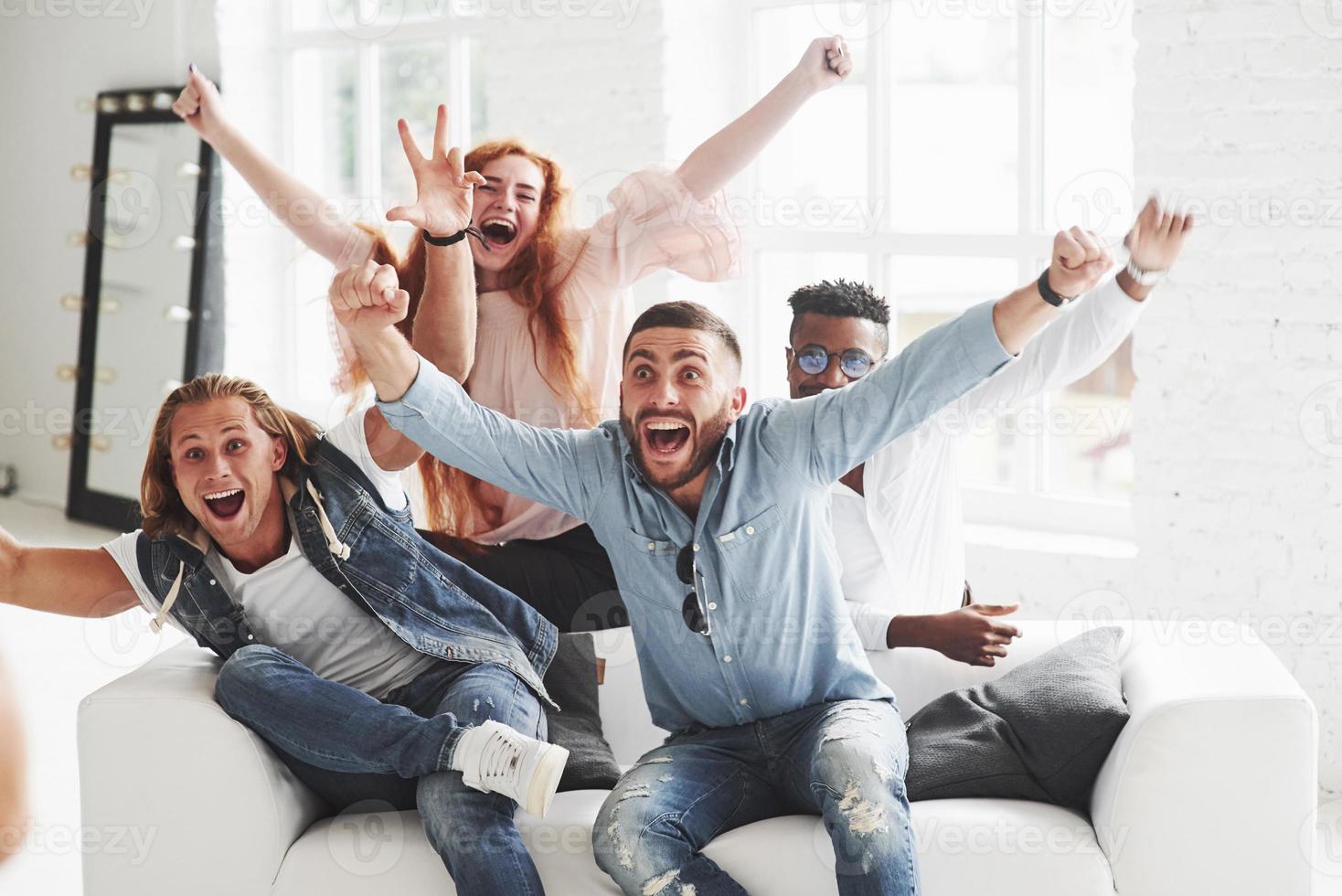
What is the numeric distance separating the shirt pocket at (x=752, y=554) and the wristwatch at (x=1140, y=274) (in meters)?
0.63

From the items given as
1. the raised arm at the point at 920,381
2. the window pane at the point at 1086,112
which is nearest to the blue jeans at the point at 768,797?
the raised arm at the point at 920,381

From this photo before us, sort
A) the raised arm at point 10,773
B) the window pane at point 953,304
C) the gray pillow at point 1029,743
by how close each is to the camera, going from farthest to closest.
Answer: the window pane at point 953,304, the raised arm at point 10,773, the gray pillow at point 1029,743

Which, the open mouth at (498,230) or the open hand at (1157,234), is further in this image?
the open mouth at (498,230)

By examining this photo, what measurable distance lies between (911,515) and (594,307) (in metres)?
0.70

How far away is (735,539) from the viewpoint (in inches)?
80.0

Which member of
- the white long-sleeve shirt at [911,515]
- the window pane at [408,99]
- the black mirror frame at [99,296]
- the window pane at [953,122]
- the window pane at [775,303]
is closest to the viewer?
the white long-sleeve shirt at [911,515]

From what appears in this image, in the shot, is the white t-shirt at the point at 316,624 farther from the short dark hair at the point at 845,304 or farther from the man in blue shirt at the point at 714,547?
the short dark hair at the point at 845,304

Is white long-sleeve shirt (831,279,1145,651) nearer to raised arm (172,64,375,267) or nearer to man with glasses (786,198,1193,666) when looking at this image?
man with glasses (786,198,1193,666)

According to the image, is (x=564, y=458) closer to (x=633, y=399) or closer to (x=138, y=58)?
(x=633, y=399)

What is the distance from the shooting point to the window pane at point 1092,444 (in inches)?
143

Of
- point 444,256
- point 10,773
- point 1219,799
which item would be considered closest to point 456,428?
point 444,256

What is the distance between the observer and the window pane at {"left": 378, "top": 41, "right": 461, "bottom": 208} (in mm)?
4996

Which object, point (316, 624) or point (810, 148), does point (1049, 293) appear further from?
point (810, 148)

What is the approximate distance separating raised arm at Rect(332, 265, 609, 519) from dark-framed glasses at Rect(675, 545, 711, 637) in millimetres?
172
